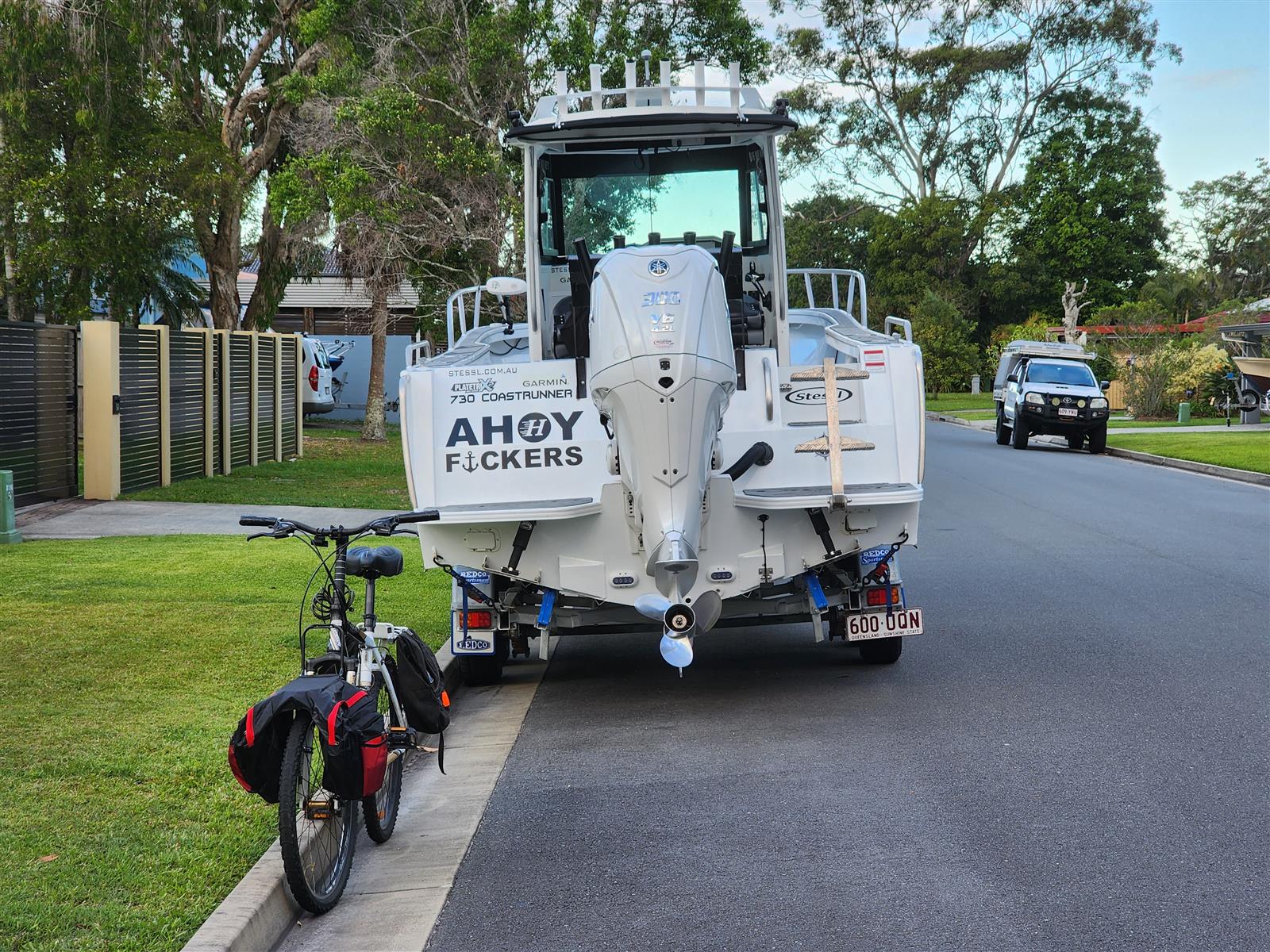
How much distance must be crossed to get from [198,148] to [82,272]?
343 centimetres

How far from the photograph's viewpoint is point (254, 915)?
4867 mm

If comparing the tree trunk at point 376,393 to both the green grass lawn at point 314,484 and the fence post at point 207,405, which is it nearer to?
the green grass lawn at point 314,484

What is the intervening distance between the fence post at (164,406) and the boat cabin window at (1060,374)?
20.0 metres

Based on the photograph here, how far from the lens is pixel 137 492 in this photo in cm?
1938

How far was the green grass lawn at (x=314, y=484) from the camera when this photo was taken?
19.0 meters

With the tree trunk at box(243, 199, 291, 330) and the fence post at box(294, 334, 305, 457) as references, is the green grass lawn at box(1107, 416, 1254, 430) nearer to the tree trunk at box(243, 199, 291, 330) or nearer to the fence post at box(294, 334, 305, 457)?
the tree trunk at box(243, 199, 291, 330)

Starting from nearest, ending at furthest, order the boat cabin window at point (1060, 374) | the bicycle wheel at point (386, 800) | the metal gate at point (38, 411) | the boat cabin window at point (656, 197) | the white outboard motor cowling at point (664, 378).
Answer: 1. the bicycle wheel at point (386, 800)
2. the white outboard motor cowling at point (664, 378)
3. the boat cabin window at point (656, 197)
4. the metal gate at point (38, 411)
5. the boat cabin window at point (1060, 374)

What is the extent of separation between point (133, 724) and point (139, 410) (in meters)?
12.8

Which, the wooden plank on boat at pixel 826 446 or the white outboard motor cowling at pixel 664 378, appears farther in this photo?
the wooden plank on boat at pixel 826 446

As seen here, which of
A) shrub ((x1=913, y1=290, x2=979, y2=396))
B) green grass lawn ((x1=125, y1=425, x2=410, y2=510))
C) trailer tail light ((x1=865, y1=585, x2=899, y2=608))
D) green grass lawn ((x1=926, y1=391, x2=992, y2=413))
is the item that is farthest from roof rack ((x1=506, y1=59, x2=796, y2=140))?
shrub ((x1=913, y1=290, x2=979, y2=396))

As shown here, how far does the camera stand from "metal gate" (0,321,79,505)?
54.3 ft

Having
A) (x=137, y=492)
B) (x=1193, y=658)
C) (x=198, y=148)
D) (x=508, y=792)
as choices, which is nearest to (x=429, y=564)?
(x=508, y=792)

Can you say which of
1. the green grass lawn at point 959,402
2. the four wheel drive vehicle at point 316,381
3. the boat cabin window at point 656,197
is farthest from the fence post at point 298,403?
the green grass lawn at point 959,402

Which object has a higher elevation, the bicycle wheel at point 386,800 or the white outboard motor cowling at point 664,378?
the white outboard motor cowling at point 664,378
